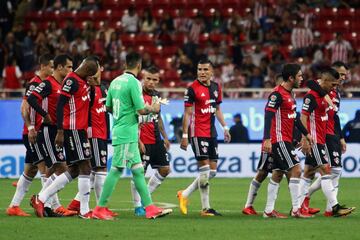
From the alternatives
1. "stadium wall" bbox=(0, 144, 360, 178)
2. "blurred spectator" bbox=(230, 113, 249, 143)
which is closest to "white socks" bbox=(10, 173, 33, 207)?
"stadium wall" bbox=(0, 144, 360, 178)

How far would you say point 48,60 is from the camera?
16.2 metres

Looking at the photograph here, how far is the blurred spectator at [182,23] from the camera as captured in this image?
110ft

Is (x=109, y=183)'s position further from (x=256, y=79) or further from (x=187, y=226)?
(x=256, y=79)

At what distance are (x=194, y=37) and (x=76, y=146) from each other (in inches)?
720

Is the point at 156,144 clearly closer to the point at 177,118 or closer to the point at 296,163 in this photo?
the point at 296,163

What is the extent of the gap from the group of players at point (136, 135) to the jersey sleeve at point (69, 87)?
0.5 inches

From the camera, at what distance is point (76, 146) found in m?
15.1

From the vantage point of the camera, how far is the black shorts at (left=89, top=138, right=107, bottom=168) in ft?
51.6

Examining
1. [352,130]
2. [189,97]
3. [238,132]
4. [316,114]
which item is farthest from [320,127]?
[238,132]

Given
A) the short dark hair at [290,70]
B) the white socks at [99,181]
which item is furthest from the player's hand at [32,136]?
the short dark hair at [290,70]

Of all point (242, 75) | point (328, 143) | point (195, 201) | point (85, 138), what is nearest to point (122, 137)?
point (85, 138)

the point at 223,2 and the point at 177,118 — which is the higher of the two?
the point at 223,2

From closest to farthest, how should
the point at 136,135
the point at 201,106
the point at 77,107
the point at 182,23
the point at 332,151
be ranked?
the point at 136,135
the point at 77,107
the point at 332,151
the point at 201,106
the point at 182,23

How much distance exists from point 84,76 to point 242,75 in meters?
15.3
